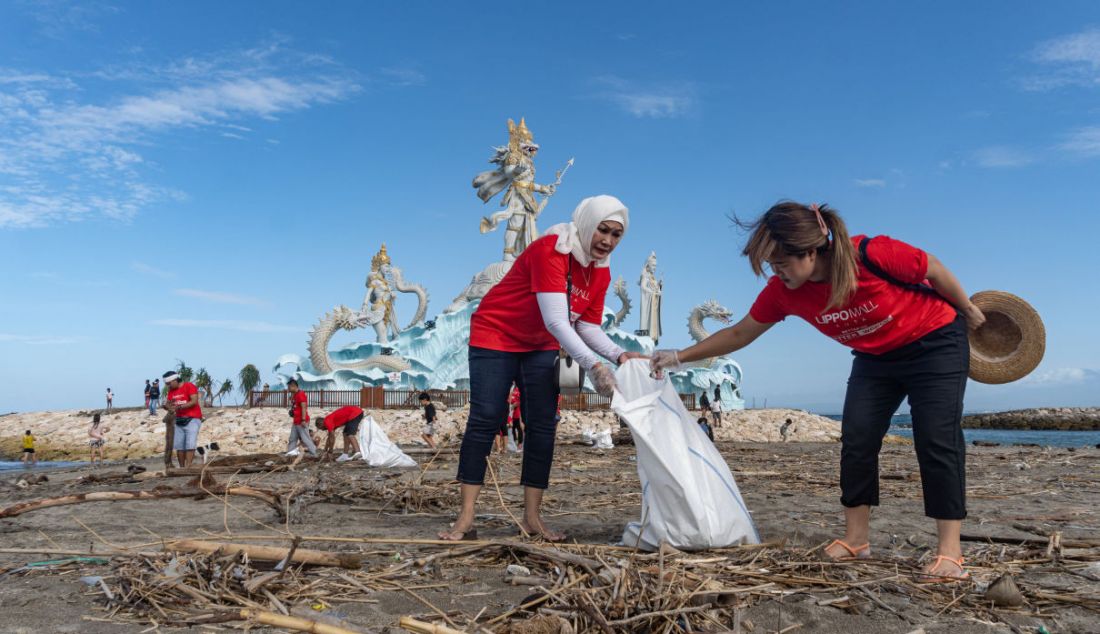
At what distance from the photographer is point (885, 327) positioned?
2.76m

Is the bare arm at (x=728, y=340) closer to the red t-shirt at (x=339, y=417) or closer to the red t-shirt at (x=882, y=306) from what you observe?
the red t-shirt at (x=882, y=306)

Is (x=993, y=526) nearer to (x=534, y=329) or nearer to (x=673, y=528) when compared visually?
(x=673, y=528)

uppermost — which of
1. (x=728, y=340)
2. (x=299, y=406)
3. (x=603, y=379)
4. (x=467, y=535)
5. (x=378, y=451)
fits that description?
(x=728, y=340)

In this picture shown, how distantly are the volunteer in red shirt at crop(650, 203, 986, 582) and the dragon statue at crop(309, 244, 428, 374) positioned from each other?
29.5 meters

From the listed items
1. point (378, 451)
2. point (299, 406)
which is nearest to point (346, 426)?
point (299, 406)

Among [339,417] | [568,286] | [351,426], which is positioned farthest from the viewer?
[351,426]

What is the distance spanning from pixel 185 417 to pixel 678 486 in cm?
855

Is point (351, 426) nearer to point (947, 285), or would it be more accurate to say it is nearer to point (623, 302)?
point (947, 285)

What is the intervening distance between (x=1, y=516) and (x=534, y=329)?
3483 millimetres

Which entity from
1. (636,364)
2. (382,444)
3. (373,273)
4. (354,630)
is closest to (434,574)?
(354,630)

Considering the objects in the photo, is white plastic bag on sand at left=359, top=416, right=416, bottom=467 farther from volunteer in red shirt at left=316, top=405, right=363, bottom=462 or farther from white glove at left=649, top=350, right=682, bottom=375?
white glove at left=649, top=350, right=682, bottom=375

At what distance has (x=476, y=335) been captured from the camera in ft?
11.4

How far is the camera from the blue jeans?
3436 millimetres

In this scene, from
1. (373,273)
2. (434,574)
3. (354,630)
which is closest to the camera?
(354,630)
